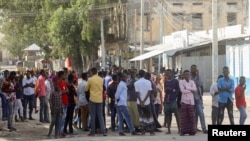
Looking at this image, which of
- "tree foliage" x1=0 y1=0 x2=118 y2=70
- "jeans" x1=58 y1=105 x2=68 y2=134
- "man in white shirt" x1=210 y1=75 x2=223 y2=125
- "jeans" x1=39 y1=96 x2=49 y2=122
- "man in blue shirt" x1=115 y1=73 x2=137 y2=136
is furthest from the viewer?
"tree foliage" x1=0 y1=0 x2=118 y2=70

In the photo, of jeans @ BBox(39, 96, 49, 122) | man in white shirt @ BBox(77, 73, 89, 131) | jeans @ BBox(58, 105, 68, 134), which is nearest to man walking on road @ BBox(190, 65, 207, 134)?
man in white shirt @ BBox(77, 73, 89, 131)

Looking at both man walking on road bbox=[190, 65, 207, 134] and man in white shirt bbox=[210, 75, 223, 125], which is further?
man in white shirt bbox=[210, 75, 223, 125]

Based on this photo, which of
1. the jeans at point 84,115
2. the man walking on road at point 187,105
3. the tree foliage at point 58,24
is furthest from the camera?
the tree foliage at point 58,24

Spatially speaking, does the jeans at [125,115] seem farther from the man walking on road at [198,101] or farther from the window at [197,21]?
the window at [197,21]

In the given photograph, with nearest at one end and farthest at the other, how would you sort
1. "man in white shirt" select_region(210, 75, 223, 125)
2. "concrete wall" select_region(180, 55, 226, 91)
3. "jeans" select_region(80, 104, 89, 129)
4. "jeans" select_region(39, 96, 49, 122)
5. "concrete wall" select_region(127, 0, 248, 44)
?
1. "man in white shirt" select_region(210, 75, 223, 125)
2. "jeans" select_region(80, 104, 89, 129)
3. "jeans" select_region(39, 96, 49, 122)
4. "concrete wall" select_region(180, 55, 226, 91)
5. "concrete wall" select_region(127, 0, 248, 44)

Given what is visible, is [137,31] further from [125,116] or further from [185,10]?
[125,116]

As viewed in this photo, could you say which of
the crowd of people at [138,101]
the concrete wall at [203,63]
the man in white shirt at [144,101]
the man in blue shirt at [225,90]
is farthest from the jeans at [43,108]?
the concrete wall at [203,63]

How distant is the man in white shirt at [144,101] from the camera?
16.0 m

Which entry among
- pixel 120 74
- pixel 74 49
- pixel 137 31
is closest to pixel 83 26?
pixel 74 49

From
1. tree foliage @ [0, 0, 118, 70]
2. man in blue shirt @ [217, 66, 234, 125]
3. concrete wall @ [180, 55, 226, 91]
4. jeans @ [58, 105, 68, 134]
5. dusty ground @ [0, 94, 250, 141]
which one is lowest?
dusty ground @ [0, 94, 250, 141]

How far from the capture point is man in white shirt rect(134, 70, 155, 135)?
15969 mm

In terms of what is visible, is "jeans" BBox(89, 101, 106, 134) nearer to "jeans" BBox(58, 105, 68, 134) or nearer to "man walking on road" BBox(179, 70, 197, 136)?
"jeans" BBox(58, 105, 68, 134)

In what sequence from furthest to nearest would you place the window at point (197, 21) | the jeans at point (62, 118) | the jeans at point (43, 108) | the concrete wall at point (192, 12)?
the window at point (197, 21) → the concrete wall at point (192, 12) → the jeans at point (43, 108) → the jeans at point (62, 118)

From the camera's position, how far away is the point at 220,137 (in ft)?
24.9
